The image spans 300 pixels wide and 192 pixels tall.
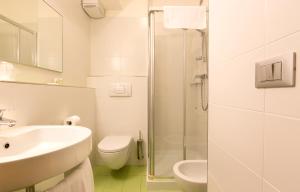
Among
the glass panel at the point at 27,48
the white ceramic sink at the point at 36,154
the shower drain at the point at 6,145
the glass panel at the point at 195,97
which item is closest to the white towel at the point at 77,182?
the white ceramic sink at the point at 36,154

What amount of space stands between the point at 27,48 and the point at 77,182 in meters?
1.13

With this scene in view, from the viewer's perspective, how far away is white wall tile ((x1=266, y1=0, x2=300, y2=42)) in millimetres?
480

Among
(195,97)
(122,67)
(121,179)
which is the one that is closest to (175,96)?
(195,97)

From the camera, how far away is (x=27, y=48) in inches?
57.6

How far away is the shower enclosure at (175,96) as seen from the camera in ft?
7.50

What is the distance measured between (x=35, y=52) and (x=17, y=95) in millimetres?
504

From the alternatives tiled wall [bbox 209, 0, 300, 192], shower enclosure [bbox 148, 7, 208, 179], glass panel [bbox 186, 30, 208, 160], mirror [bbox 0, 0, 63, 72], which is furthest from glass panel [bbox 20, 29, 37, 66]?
glass panel [bbox 186, 30, 208, 160]

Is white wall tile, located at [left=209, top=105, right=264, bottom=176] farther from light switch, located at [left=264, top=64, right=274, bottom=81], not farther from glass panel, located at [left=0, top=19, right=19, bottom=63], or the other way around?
glass panel, located at [left=0, top=19, right=19, bottom=63]

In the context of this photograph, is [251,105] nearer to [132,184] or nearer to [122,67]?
[132,184]

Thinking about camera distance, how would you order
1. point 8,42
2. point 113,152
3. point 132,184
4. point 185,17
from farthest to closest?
point 132,184, point 113,152, point 185,17, point 8,42

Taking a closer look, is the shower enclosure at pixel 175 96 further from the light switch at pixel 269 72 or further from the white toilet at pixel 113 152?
the light switch at pixel 269 72

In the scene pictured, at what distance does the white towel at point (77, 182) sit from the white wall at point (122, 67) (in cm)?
182

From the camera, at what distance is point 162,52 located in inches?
95.6

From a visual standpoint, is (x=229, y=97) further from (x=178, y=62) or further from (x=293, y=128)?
(x=178, y=62)
